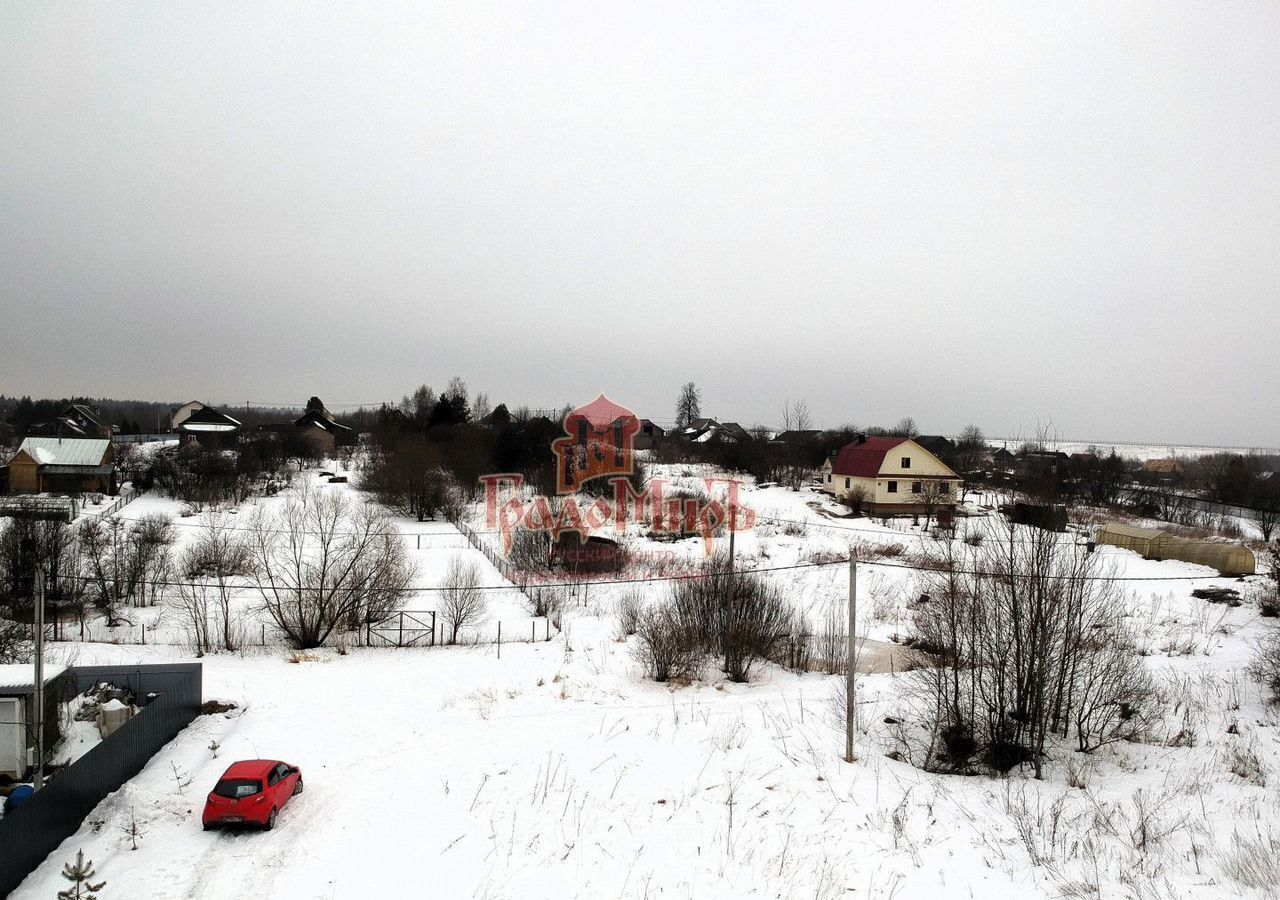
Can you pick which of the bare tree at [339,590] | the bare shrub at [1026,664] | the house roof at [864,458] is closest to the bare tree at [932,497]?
the house roof at [864,458]

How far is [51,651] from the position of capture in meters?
18.7

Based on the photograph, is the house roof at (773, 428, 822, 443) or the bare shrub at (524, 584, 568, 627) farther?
the house roof at (773, 428, 822, 443)

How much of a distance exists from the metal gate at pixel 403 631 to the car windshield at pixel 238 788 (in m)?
11.3

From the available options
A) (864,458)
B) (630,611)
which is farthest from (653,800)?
(864,458)

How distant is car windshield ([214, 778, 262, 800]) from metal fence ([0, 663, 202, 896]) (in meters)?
2.09

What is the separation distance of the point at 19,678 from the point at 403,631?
11705 mm

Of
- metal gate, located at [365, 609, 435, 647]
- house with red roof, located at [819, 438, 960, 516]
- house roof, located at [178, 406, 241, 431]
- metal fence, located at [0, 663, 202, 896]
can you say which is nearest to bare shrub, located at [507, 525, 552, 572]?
metal gate, located at [365, 609, 435, 647]

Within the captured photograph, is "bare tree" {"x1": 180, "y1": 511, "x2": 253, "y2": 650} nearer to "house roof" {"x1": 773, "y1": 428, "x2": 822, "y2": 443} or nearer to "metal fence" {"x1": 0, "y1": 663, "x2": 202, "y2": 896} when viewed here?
"metal fence" {"x1": 0, "y1": 663, "x2": 202, "y2": 896}

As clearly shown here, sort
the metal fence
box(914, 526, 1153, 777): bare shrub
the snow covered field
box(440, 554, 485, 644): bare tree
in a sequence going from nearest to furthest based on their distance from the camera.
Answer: the metal fence < the snow covered field < box(914, 526, 1153, 777): bare shrub < box(440, 554, 485, 644): bare tree

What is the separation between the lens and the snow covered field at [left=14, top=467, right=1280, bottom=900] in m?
9.02

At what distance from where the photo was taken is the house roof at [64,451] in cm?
4431

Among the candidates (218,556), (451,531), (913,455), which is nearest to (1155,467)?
(913,455)

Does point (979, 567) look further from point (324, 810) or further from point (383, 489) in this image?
point (383, 489)

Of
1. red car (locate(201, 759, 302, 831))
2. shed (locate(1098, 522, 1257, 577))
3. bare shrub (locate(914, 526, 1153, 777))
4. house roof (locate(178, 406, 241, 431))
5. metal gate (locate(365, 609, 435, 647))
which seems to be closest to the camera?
red car (locate(201, 759, 302, 831))
